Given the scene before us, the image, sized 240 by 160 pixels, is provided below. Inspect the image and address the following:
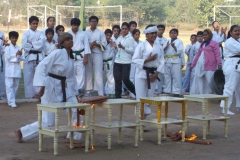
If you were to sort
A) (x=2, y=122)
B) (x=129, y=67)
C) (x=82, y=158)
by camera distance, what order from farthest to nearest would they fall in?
(x=129, y=67) < (x=2, y=122) < (x=82, y=158)

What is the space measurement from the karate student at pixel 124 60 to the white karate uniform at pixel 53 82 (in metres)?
5.40

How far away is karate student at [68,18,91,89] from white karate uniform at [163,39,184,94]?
2.38 m

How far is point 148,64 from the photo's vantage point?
9.64 metres

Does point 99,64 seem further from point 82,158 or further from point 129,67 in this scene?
point 82,158

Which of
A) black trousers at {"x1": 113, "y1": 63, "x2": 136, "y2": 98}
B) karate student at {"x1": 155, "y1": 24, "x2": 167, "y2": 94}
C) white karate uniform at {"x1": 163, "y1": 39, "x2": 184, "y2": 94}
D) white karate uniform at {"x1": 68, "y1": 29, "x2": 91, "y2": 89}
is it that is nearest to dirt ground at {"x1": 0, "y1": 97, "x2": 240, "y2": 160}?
white karate uniform at {"x1": 68, "y1": 29, "x2": 91, "y2": 89}

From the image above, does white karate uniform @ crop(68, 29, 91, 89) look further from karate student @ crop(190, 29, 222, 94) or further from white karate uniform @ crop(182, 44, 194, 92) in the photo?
white karate uniform @ crop(182, 44, 194, 92)

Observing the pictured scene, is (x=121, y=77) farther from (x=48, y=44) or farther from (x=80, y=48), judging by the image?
(x=48, y=44)

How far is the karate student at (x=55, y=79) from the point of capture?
8.01 metres

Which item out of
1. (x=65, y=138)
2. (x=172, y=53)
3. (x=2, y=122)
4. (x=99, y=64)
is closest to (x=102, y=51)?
(x=99, y=64)

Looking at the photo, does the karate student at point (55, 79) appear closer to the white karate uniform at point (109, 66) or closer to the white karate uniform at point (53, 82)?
the white karate uniform at point (53, 82)

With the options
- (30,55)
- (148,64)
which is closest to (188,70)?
(30,55)

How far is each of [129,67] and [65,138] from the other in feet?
17.3

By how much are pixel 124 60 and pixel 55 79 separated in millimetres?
5738

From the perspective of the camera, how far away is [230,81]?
11.7 meters
